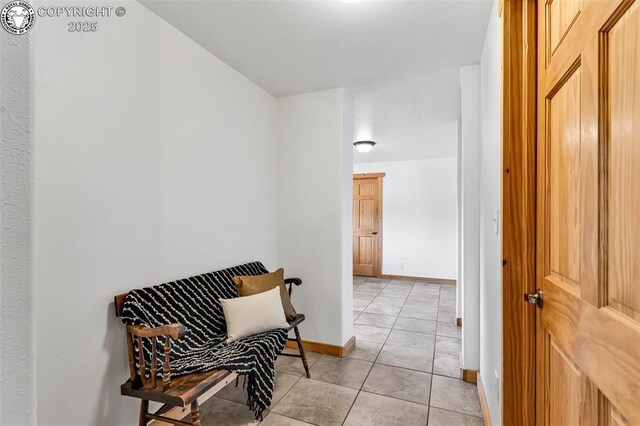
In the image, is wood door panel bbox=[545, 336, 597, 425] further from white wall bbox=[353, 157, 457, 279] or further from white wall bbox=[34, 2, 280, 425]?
white wall bbox=[353, 157, 457, 279]

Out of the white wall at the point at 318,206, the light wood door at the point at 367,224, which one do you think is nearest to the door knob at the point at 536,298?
the white wall at the point at 318,206

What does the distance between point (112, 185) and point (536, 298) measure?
1.97 m

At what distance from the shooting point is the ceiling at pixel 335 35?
5.63 ft

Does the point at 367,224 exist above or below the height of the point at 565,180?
below

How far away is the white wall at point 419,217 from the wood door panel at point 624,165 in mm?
5449

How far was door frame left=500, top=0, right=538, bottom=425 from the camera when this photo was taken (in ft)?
3.92

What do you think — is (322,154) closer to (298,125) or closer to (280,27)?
(298,125)

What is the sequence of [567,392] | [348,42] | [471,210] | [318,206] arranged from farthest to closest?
[318,206] → [471,210] → [348,42] → [567,392]

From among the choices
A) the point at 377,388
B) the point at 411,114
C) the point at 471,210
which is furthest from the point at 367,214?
the point at 377,388

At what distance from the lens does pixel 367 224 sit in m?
6.59

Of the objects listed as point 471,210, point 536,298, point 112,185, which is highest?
point 112,185

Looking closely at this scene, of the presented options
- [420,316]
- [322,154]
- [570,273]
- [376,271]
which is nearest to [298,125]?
[322,154]
